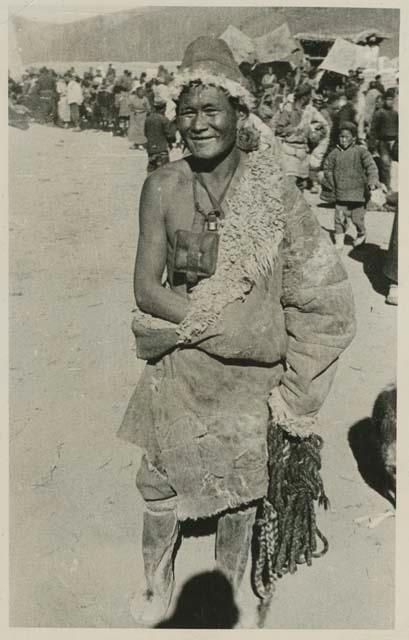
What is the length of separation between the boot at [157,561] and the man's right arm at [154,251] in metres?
0.87

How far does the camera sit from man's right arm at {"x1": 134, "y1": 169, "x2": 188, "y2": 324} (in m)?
2.31

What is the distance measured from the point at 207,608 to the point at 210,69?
222 centimetres

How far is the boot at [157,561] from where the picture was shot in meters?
2.75

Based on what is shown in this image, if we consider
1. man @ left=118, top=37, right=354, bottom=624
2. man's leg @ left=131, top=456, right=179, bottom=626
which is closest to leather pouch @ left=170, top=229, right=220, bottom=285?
man @ left=118, top=37, right=354, bottom=624

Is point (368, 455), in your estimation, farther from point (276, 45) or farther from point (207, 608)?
point (276, 45)

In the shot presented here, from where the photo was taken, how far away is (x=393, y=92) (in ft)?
38.1

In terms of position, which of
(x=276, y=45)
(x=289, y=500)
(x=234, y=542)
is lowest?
(x=234, y=542)

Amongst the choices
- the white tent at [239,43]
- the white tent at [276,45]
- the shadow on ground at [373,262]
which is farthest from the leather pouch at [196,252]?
the white tent at [276,45]

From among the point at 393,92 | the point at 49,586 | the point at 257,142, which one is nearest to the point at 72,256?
the point at 49,586

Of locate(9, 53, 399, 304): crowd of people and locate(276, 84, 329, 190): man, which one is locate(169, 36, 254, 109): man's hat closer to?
locate(9, 53, 399, 304): crowd of people

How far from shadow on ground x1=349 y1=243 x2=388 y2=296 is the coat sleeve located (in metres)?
4.47

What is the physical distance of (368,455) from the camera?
13.1 ft

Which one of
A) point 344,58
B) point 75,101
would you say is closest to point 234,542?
point 75,101

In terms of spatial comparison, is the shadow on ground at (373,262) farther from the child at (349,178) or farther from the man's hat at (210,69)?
the man's hat at (210,69)
